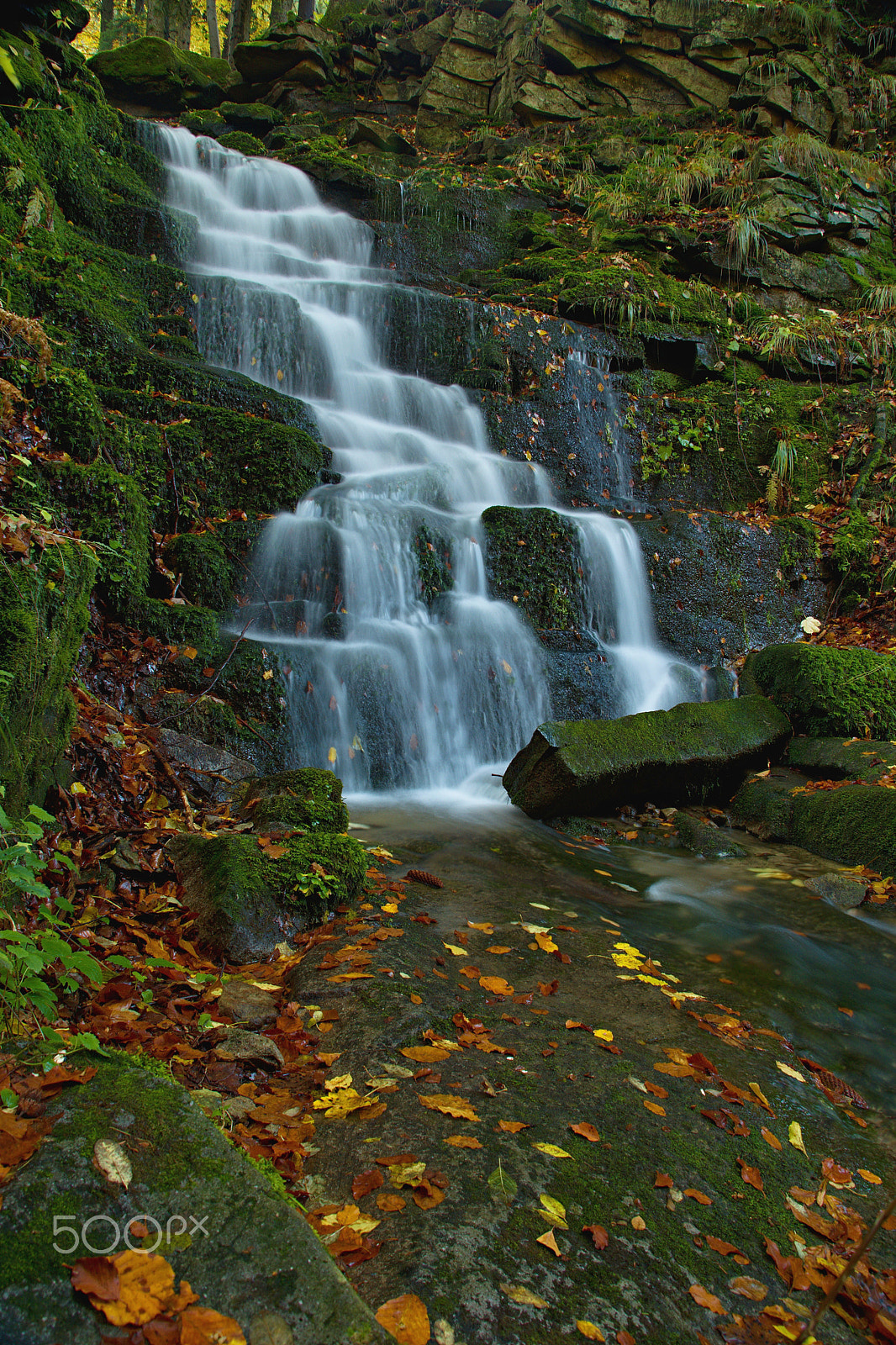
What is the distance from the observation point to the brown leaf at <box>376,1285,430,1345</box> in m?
1.38

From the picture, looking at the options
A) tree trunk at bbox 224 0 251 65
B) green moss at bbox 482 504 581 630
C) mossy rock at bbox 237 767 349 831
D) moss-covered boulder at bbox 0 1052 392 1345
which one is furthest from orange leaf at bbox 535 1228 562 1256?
tree trunk at bbox 224 0 251 65

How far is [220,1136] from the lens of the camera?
1.50 metres

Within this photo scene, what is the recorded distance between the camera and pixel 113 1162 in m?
1.35

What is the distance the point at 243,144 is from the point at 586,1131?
18.4 meters

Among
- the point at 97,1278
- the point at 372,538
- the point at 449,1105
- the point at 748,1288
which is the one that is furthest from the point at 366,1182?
the point at 372,538

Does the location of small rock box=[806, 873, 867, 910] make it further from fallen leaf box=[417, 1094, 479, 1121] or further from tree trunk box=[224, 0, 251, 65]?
tree trunk box=[224, 0, 251, 65]

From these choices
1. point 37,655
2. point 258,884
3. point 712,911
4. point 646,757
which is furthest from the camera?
point 646,757

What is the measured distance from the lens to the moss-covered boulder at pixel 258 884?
3.01m

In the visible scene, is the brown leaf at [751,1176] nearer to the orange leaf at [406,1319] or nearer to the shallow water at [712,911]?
the shallow water at [712,911]

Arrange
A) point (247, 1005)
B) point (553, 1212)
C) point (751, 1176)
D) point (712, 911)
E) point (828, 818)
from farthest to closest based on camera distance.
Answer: point (828, 818)
point (712, 911)
point (247, 1005)
point (751, 1176)
point (553, 1212)

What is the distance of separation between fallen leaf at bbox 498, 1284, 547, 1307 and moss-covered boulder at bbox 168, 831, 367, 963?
1.73 metres

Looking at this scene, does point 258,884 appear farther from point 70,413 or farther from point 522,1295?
point 70,413

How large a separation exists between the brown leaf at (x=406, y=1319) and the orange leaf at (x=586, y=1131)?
759mm

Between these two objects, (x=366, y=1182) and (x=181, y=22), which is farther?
(x=181, y=22)
